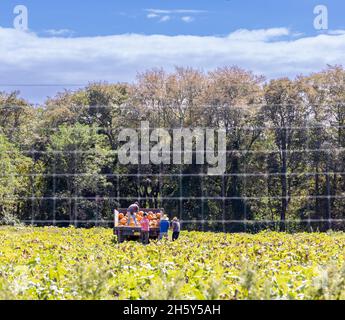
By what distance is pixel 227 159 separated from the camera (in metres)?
30.3

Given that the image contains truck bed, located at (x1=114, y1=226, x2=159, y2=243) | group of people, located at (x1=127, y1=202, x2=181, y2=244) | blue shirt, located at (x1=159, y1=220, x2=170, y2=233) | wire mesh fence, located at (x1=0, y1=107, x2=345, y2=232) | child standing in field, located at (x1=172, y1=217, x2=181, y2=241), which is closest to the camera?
truck bed, located at (x1=114, y1=226, x2=159, y2=243)

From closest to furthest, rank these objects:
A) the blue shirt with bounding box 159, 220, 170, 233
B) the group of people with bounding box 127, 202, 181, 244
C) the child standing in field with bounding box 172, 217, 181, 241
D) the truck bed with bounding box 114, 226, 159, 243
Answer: the truck bed with bounding box 114, 226, 159, 243
the group of people with bounding box 127, 202, 181, 244
the blue shirt with bounding box 159, 220, 170, 233
the child standing in field with bounding box 172, 217, 181, 241

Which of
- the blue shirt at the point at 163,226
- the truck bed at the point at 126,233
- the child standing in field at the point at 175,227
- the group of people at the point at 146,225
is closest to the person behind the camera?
the truck bed at the point at 126,233

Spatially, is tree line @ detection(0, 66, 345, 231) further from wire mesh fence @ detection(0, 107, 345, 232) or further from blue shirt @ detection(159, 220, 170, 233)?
blue shirt @ detection(159, 220, 170, 233)

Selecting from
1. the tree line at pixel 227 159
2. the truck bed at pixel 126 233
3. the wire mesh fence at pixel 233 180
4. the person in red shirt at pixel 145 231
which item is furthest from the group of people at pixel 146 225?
the wire mesh fence at pixel 233 180

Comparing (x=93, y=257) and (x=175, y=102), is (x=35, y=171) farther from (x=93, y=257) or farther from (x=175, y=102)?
(x=93, y=257)

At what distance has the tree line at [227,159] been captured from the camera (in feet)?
97.3

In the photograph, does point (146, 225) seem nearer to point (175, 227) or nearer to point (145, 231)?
point (145, 231)

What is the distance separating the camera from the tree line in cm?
2967

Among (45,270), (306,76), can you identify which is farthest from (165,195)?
(45,270)

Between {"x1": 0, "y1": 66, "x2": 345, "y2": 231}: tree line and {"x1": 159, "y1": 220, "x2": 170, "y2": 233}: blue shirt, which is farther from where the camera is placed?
{"x1": 0, "y1": 66, "x2": 345, "y2": 231}: tree line

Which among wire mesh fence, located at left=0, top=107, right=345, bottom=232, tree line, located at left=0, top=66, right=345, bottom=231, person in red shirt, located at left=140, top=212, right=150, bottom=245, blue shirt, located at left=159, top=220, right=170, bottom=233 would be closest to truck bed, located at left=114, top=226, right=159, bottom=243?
person in red shirt, located at left=140, top=212, right=150, bottom=245

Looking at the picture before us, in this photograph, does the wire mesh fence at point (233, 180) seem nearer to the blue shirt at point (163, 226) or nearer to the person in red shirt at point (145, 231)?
the blue shirt at point (163, 226)
